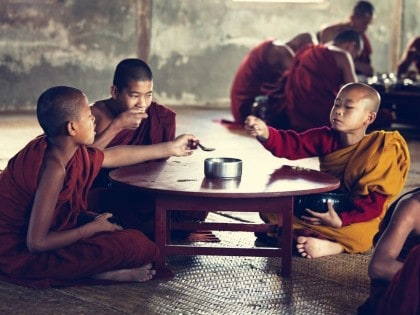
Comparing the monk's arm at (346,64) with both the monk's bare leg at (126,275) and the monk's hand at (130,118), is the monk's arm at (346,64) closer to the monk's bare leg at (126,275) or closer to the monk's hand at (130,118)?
the monk's hand at (130,118)

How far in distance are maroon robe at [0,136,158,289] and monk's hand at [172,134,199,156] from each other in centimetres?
63

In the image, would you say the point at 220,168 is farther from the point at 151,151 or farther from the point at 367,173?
the point at 367,173

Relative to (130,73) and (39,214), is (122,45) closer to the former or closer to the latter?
(130,73)

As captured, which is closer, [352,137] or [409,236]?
[409,236]

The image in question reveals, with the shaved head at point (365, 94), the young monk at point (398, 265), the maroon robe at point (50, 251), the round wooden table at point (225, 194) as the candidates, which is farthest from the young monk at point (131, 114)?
the young monk at point (398, 265)

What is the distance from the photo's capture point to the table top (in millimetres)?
4223

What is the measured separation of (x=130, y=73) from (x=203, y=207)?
0.95 m

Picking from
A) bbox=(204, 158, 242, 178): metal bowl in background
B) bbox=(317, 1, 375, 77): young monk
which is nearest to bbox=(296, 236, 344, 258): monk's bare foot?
bbox=(204, 158, 242, 178): metal bowl in background

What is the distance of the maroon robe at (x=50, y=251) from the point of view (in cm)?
413

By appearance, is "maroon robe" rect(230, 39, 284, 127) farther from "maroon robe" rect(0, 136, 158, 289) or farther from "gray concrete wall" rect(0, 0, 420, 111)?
"maroon robe" rect(0, 136, 158, 289)

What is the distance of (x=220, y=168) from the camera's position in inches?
178

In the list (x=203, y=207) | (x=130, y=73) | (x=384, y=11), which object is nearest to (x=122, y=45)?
(x=384, y=11)

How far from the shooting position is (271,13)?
1195 centimetres

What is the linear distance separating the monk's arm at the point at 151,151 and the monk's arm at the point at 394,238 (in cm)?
158
